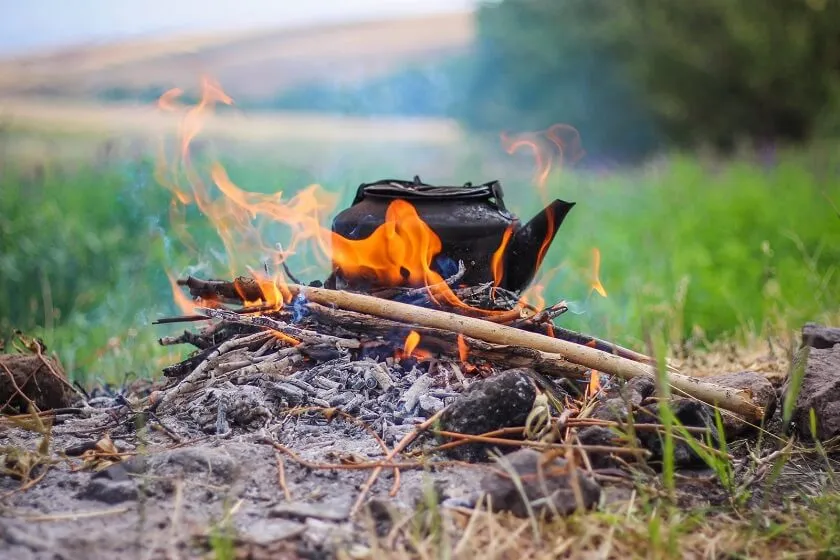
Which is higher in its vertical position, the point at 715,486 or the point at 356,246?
the point at 356,246

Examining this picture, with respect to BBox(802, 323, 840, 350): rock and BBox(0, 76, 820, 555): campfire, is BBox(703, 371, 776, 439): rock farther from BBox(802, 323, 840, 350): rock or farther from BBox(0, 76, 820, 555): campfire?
BBox(802, 323, 840, 350): rock

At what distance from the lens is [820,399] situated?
2.97 m

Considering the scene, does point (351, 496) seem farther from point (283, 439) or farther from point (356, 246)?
point (356, 246)

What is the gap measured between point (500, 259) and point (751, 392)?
1138 millimetres

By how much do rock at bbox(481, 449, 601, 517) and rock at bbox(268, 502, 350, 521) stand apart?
410 millimetres

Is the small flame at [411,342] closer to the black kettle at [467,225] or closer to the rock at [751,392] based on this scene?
the black kettle at [467,225]

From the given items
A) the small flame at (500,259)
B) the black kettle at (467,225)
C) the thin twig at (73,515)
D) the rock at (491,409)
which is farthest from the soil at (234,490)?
the small flame at (500,259)

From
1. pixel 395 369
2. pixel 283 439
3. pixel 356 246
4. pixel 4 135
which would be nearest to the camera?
pixel 283 439

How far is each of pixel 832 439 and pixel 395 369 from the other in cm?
160

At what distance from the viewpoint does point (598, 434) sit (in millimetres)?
2658

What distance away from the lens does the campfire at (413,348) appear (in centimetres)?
274

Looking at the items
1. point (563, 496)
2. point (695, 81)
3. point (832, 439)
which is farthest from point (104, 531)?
point (695, 81)

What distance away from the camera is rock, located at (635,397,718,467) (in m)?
2.66

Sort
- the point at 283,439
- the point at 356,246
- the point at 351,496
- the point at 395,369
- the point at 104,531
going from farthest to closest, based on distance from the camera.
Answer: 1. the point at 356,246
2. the point at 395,369
3. the point at 283,439
4. the point at 351,496
5. the point at 104,531
